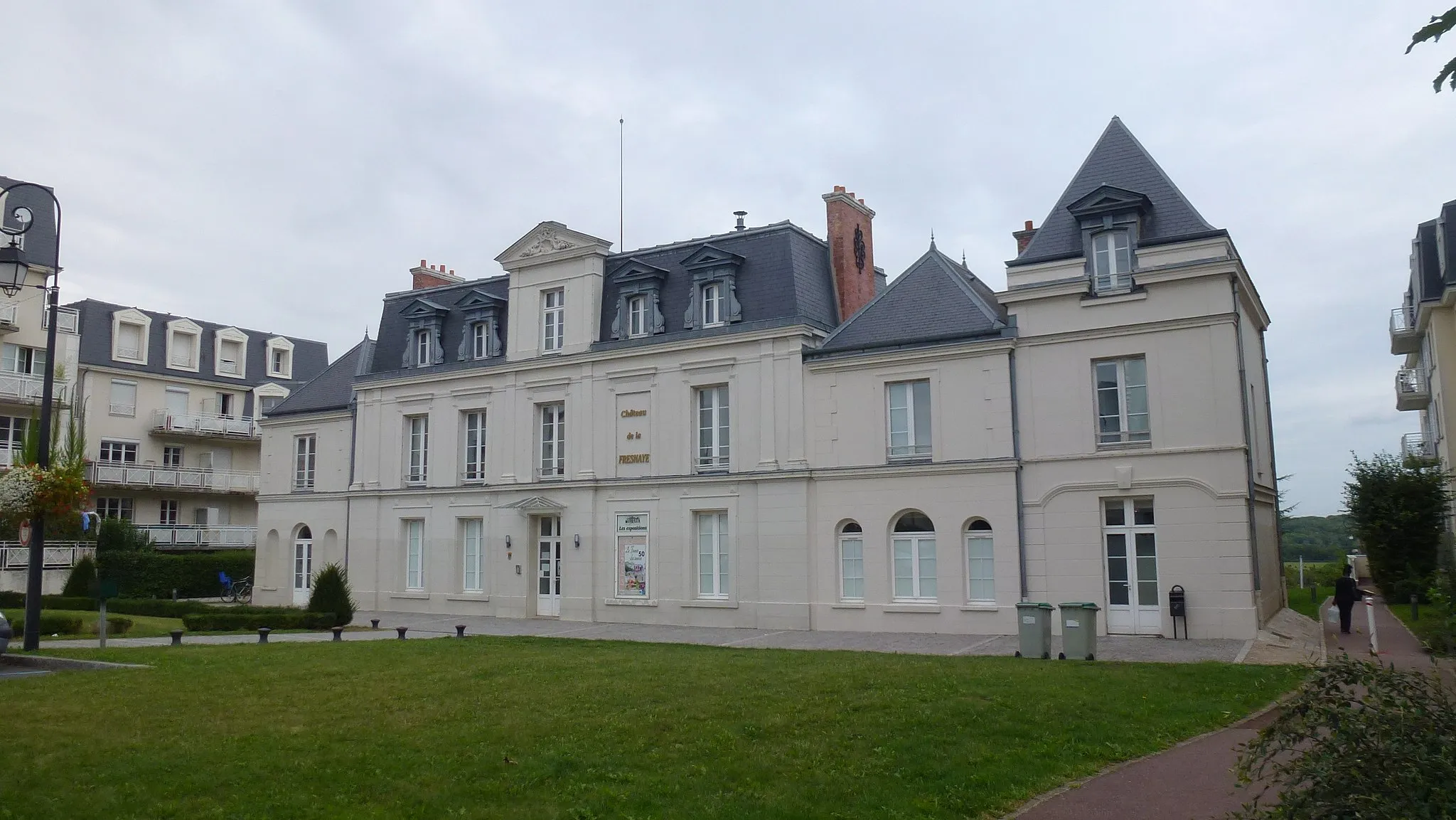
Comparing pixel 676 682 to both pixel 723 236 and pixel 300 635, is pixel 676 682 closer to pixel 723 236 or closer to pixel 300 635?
pixel 300 635

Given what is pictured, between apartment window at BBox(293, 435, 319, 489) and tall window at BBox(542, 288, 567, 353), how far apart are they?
9823 millimetres

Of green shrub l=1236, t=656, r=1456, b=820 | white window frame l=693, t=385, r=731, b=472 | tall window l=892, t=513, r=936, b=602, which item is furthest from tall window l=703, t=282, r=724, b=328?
green shrub l=1236, t=656, r=1456, b=820

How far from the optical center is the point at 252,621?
2436 cm

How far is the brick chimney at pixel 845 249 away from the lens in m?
27.9

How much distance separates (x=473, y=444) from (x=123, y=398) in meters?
20.7

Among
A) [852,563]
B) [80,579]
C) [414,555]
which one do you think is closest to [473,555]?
[414,555]

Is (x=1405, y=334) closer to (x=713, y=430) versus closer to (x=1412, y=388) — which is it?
(x=1412, y=388)

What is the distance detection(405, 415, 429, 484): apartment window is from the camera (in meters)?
31.8

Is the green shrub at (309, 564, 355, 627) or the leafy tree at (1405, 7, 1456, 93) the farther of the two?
the green shrub at (309, 564, 355, 627)

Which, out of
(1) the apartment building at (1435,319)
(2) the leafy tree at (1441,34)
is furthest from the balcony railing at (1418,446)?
(2) the leafy tree at (1441,34)

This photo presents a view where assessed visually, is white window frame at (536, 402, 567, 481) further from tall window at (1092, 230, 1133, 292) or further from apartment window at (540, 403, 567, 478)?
tall window at (1092, 230, 1133, 292)

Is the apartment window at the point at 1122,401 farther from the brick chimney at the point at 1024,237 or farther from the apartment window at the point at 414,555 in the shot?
the apartment window at the point at 414,555

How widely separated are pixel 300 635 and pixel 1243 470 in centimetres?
1855

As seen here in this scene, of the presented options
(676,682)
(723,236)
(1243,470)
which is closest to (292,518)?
(723,236)
